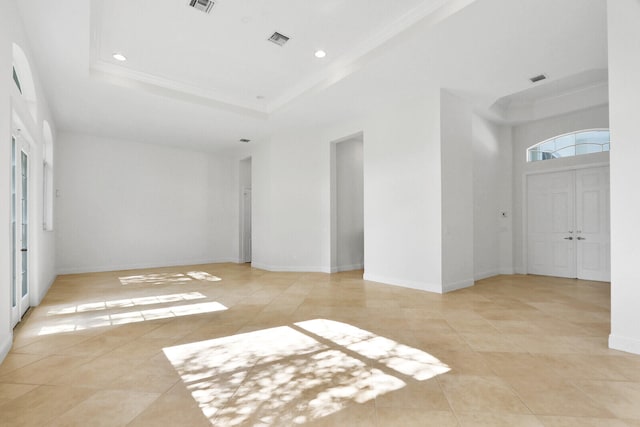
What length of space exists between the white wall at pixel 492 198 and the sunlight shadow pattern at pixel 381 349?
4334mm

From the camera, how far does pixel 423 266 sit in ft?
18.5

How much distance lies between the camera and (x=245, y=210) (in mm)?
9969

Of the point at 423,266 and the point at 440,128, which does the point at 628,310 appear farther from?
the point at 440,128

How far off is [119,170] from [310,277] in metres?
5.73

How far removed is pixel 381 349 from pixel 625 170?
271cm

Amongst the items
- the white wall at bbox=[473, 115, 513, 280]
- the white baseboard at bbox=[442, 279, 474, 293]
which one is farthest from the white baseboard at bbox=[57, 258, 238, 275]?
the white wall at bbox=[473, 115, 513, 280]

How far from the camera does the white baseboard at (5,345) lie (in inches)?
Result: 109

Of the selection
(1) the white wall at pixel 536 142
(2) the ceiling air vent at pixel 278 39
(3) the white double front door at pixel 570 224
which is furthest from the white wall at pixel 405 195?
(3) the white double front door at pixel 570 224

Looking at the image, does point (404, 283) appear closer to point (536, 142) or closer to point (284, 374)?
point (284, 374)

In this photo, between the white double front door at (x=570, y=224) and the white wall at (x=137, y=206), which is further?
the white wall at (x=137, y=206)

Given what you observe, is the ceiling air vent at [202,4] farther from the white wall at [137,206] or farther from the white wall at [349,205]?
the white wall at [137,206]

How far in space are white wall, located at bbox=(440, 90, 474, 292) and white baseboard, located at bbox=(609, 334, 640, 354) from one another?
2.49 m

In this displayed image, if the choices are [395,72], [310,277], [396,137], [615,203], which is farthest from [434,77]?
[310,277]

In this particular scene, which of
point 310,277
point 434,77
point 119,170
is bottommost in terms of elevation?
point 310,277
